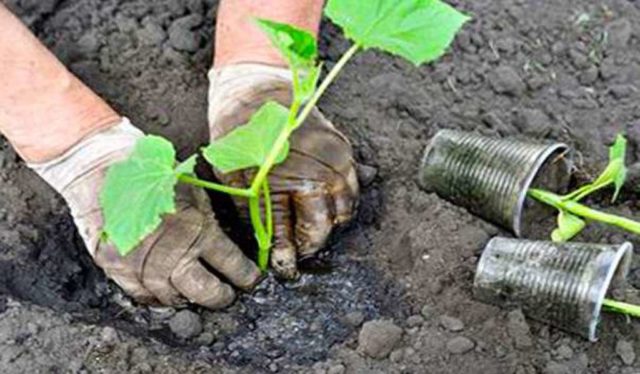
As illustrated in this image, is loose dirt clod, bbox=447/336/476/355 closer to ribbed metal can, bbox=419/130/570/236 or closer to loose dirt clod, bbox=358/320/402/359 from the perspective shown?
loose dirt clod, bbox=358/320/402/359

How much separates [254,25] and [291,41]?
52 centimetres

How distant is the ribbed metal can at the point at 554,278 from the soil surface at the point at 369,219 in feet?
0.11

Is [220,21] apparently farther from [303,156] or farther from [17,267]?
[17,267]

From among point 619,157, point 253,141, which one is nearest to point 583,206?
point 619,157

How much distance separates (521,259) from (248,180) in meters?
0.49

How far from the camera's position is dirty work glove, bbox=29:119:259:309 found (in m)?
2.04

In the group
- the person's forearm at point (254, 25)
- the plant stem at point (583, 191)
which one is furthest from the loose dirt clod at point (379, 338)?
the person's forearm at point (254, 25)

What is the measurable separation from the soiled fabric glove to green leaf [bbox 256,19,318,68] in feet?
1.09

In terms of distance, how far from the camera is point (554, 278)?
196 cm

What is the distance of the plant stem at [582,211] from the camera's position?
6.70ft

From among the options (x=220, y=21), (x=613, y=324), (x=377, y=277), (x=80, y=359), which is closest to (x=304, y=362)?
(x=377, y=277)

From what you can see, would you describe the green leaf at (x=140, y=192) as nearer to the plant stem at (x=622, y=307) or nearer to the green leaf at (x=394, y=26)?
the green leaf at (x=394, y=26)

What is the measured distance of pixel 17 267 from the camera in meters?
2.16

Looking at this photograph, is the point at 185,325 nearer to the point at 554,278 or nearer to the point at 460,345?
the point at 460,345
